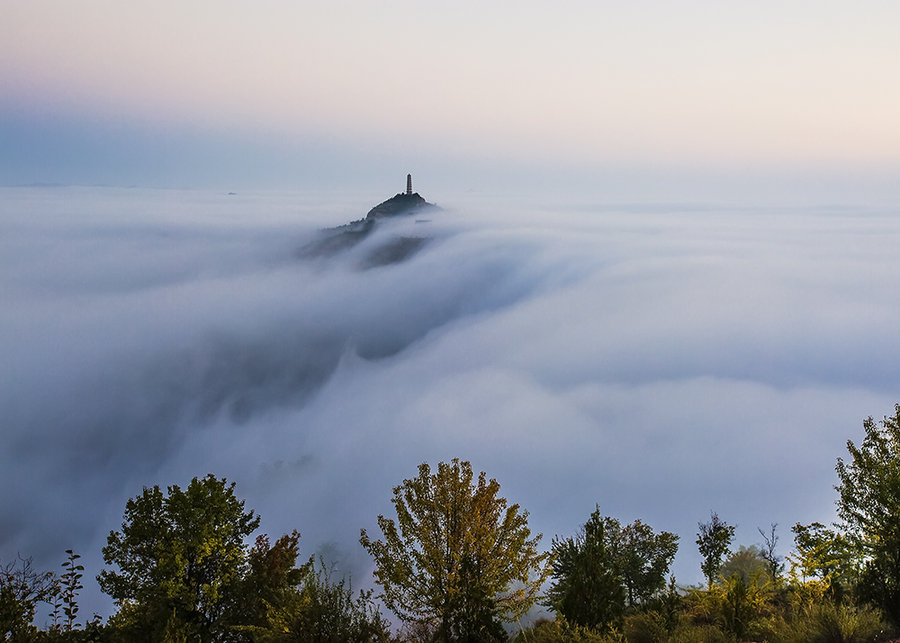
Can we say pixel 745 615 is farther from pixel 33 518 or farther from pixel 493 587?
pixel 33 518

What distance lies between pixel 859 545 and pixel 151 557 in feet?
72.4

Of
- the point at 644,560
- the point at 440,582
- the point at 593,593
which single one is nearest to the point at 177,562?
the point at 440,582

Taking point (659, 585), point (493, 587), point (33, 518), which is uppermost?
point (493, 587)

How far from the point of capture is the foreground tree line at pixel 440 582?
51.4 ft

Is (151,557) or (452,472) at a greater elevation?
(452,472)

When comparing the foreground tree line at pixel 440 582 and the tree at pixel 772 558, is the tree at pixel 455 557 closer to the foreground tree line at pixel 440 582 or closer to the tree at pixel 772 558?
the foreground tree line at pixel 440 582

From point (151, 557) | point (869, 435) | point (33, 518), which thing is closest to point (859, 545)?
point (869, 435)

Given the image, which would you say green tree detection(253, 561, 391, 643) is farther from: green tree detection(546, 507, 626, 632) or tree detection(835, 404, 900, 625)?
tree detection(835, 404, 900, 625)

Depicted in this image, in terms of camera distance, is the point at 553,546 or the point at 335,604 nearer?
the point at 335,604

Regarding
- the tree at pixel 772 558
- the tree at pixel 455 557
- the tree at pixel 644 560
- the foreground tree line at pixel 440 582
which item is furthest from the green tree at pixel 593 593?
the tree at pixel 644 560

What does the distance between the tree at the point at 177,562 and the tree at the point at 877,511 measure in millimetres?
19654

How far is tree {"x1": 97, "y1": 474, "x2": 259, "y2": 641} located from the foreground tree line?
0.14ft

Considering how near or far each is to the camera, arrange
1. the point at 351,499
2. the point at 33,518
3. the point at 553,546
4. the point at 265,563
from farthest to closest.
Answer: the point at 351,499, the point at 33,518, the point at 553,546, the point at 265,563

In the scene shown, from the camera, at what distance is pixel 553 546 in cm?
2844
